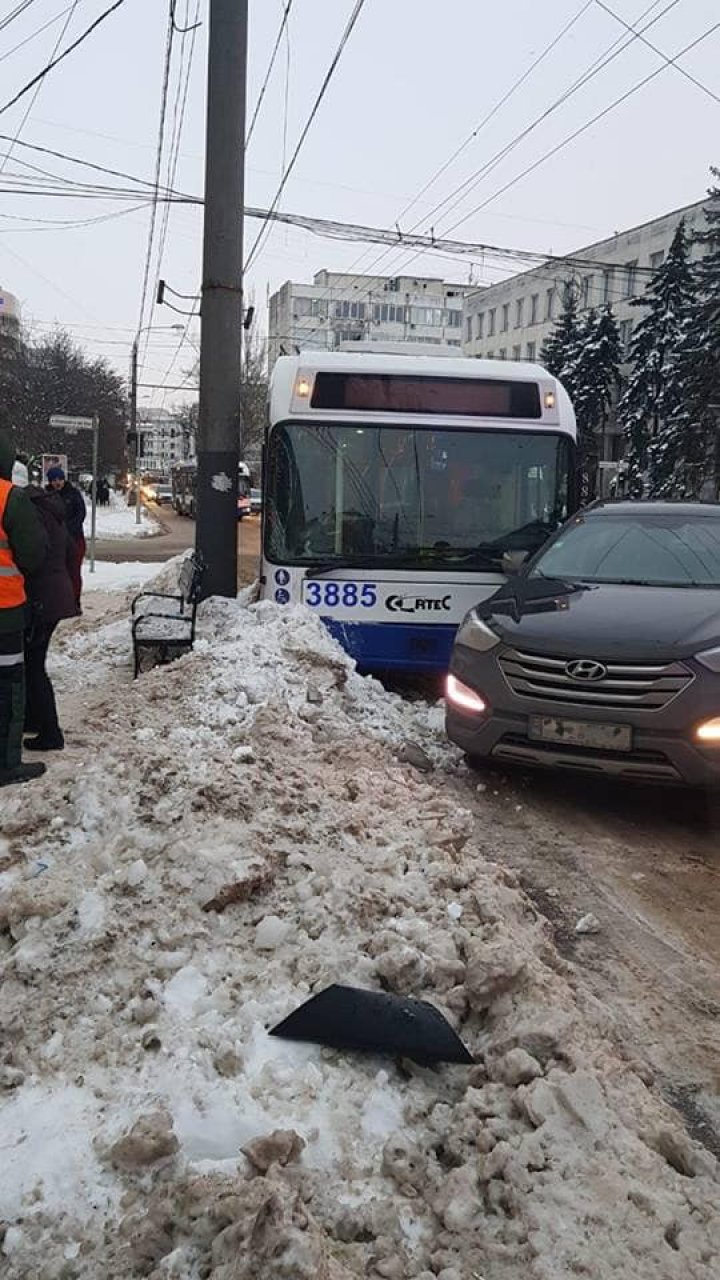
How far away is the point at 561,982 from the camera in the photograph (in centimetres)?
341

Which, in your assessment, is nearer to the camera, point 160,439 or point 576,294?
point 576,294

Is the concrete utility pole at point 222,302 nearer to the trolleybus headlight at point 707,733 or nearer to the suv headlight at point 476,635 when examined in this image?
the suv headlight at point 476,635

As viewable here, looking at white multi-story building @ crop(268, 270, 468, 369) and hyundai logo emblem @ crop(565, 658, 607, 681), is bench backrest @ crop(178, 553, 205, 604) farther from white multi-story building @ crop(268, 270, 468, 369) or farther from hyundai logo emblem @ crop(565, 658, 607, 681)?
white multi-story building @ crop(268, 270, 468, 369)

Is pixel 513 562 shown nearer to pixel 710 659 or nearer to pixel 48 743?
pixel 710 659

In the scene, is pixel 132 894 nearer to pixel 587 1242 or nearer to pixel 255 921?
pixel 255 921

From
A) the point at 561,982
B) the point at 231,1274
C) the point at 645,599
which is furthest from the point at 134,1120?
the point at 645,599

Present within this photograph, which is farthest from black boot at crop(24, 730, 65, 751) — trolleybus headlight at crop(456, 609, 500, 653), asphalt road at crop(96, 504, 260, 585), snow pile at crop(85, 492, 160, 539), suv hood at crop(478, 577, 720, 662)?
snow pile at crop(85, 492, 160, 539)

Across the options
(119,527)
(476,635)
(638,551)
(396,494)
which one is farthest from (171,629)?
(119,527)

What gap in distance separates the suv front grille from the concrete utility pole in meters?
5.06

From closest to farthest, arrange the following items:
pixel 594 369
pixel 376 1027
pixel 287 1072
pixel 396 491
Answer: pixel 287 1072, pixel 376 1027, pixel 396 491, pixel 594 369

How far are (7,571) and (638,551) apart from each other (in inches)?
164

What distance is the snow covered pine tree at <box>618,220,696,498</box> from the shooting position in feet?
144

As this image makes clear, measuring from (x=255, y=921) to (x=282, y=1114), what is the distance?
921 millimetres

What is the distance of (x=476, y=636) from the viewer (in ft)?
20.2
